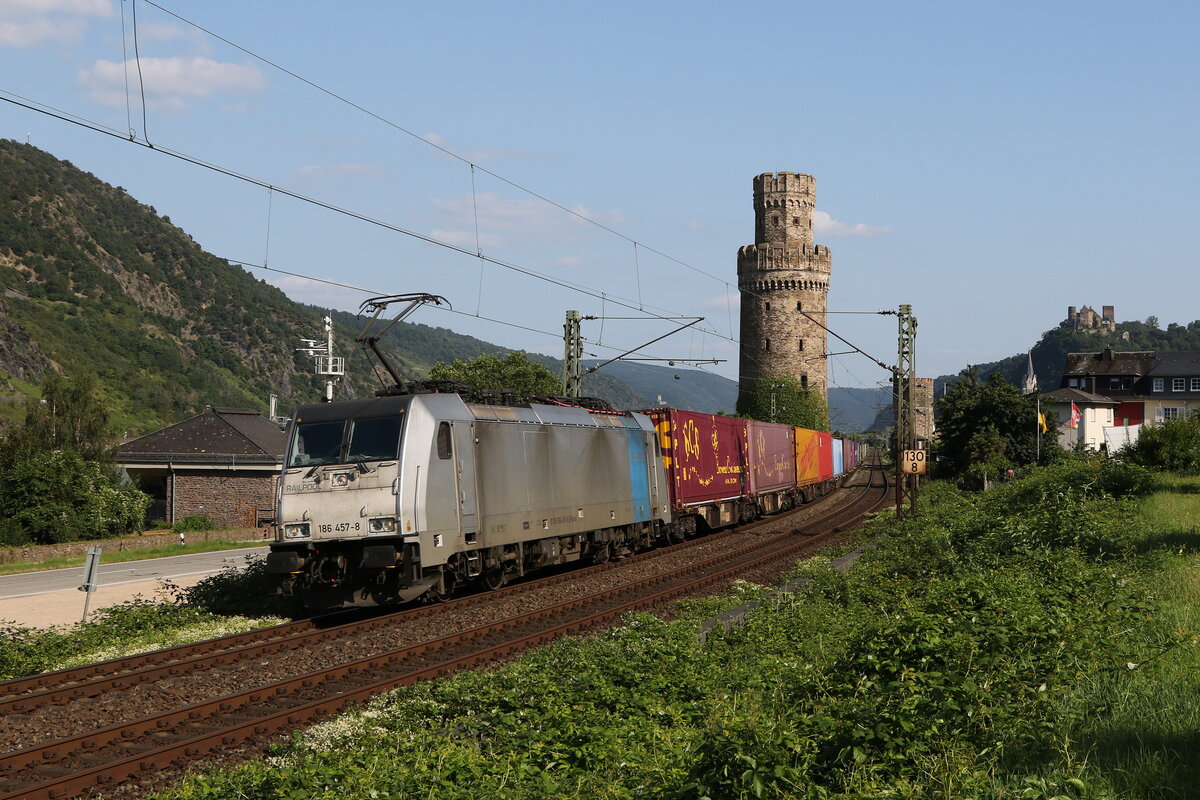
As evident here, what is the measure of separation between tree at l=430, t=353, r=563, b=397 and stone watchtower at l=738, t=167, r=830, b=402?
1914cm

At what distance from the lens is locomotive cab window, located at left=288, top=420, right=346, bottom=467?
1705cm

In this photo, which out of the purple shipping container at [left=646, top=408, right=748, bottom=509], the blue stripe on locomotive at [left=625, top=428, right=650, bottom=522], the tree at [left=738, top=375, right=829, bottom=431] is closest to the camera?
the blue stripe on locomotive at [left=625, top=428, right=650, bottom=522]

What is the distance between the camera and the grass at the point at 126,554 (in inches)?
1247

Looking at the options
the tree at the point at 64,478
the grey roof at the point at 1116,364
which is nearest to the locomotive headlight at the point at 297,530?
the tree at the point at 64,478

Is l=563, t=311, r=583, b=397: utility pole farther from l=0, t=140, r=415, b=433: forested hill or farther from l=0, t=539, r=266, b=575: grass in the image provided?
l=0, t=140, r=415, b=433: forested hill

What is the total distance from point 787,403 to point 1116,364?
3848 centimetres

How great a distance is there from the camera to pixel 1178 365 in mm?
95875

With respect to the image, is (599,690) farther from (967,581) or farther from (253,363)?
(253,363)

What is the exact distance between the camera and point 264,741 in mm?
10109

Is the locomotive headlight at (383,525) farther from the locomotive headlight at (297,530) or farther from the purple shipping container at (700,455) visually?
the purple shipping container at (700,455)

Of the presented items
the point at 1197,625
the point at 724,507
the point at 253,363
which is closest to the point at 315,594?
the point at 1197,625

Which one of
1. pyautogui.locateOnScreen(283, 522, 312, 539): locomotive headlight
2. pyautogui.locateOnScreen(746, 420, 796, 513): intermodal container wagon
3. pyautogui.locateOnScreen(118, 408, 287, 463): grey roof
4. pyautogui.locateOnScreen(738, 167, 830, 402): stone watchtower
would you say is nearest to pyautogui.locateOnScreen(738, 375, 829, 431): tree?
pyautogui.locateOnScreen(738, 167, 830, 402): stone watchtower

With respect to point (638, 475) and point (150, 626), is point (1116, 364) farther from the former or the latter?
point (150, 626)

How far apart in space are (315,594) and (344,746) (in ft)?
25.2
